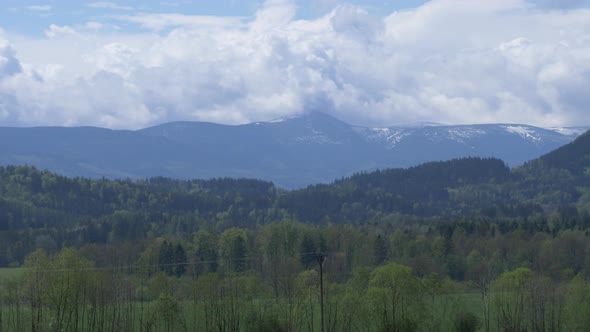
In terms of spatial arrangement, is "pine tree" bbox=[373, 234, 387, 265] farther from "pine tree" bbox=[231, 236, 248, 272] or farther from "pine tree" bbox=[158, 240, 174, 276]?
"pine tree" bbox=[158, 240, 174, 276]

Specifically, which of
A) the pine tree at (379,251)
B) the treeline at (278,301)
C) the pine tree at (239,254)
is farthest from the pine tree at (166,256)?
the pine tree at (379,251)

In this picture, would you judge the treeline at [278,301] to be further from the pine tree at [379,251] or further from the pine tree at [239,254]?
the pine tree at [379,251]

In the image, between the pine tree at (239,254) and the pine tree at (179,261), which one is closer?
the pine tree at (179,261)

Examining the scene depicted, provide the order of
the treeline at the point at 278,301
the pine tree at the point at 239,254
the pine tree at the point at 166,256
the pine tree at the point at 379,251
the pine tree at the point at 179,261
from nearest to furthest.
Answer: the treeline at the point at 278,301
the pine tree at the point at 166,256
the pine tree at the point at 179,261
the pine tree at the point at 239,254
the pine tree at the point at 379,251

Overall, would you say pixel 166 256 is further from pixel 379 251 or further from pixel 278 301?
pixel 278 301

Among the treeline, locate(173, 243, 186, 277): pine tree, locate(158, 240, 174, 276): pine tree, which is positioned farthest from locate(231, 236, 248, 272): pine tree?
the treeline

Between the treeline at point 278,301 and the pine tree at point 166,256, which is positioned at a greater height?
the pine tree at point 166,256

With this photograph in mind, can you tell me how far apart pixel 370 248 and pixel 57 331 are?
303 ft

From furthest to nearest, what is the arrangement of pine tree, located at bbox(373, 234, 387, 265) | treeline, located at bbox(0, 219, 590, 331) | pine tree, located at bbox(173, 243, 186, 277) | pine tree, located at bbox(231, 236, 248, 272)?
pine tree, located at bbox(373, 234, 387, 265)
pine tree, located at bbox(231, 236, 248, 272)
pine tree, located at bbox(173, 243, 186, 277)
treeline, located at bbox(0, 219, 590, 331)

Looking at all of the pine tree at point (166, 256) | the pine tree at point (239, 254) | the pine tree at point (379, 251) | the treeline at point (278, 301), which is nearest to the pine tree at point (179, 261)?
the pine tree at point (166, 256)

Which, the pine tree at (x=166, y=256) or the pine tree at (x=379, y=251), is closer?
the pine tree at (x=166, y=256)

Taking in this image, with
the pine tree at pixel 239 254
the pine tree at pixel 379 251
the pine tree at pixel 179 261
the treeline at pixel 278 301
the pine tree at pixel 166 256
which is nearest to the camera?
the treeline at pixel 278 301

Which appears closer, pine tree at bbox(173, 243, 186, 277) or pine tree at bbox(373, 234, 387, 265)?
pine tree at bbox(173, 243, 186, 277)

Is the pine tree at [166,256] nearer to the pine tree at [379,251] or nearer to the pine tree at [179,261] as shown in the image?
the pine tree at [179,261]
